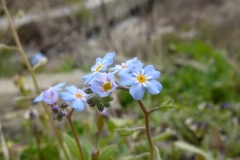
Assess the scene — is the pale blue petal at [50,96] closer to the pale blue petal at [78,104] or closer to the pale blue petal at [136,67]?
the pale blue petal at [78,104]

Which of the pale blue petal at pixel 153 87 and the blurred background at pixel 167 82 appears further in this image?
the blurred background at pixel 167 82

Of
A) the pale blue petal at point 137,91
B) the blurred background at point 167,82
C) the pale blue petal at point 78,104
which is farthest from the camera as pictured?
the blurred background at point 167,82

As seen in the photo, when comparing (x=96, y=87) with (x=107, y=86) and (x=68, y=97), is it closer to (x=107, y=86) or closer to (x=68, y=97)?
(x=107, y=86)

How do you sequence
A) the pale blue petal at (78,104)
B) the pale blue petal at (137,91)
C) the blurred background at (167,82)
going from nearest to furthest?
the pale blue petal at (137,91) → the pale blue petal at (78,104) → the blurred background at (167,82)

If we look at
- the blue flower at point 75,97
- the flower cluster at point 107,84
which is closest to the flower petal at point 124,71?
the flower cluster at point 107,84

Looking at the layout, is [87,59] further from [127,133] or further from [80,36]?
[127,133]

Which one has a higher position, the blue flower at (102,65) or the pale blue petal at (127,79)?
the blue flower at (102,65)

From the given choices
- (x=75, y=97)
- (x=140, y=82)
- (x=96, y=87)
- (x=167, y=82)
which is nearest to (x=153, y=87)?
(x=140, y=82)

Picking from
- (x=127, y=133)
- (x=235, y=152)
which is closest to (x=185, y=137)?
(x=235, y=152)
